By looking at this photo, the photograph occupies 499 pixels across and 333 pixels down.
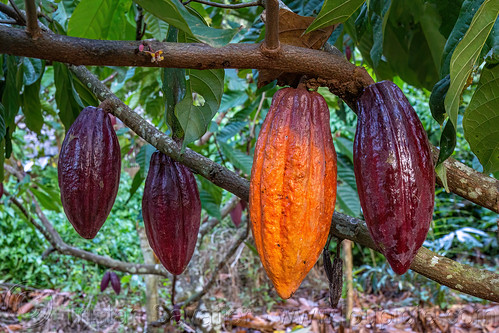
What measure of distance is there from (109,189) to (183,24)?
38 cm

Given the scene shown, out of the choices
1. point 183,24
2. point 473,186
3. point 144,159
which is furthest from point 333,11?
point 144,159

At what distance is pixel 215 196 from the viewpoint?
75.3 inches

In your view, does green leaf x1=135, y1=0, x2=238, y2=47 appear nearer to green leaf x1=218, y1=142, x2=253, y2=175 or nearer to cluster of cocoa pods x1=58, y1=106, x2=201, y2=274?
cluster of cocoa pods x1=58, y1=106, x2=201, y2=274

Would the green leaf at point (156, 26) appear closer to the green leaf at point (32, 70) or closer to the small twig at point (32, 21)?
the green leaf at point (32, 70)

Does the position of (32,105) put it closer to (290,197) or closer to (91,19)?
(91,19)

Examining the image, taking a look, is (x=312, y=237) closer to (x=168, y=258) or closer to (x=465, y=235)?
(x=168, y=258)

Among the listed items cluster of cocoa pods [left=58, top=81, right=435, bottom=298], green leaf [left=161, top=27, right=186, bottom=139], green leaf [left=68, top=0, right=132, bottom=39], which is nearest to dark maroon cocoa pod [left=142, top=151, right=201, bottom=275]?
green leaf [left=161, top=27, right=186, bottom=139]

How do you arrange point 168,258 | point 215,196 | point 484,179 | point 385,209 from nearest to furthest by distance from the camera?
point 385,209 < point 484,179 < point 168,258 < point 215,196

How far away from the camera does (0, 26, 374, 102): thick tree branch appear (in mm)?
551

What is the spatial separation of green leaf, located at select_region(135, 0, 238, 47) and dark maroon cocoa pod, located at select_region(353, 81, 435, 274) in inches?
8.5

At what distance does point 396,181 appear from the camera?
0.55 meters

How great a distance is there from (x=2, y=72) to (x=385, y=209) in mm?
1072

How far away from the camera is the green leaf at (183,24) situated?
1.73ft

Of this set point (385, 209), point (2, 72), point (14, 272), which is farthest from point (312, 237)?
point (14, 272)
